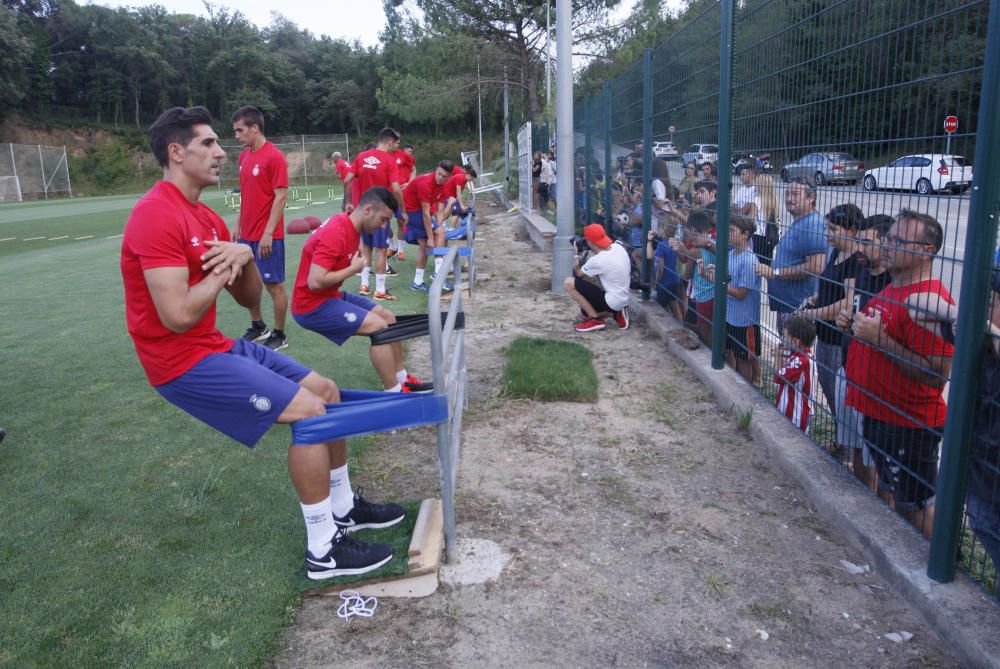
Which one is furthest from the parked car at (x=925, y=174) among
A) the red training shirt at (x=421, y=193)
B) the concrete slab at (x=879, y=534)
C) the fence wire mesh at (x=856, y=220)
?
the red training shirt at (x=421, y=193)

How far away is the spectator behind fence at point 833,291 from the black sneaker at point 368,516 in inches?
87.1

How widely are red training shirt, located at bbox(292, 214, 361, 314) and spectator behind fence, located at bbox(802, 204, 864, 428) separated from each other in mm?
2684

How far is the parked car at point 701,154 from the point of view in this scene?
5.27 meters

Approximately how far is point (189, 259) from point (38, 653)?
1.45m

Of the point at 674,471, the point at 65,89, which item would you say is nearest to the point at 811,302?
the point at 674,471

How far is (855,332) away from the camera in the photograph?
10.5 feet

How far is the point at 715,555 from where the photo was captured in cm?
314

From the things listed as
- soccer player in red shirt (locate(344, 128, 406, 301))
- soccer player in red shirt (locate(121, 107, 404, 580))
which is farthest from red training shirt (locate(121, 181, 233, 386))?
soccer player in red shirt (locate(344, 128, 406, 301))

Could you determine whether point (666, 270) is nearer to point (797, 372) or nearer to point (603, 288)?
point (603, 288)

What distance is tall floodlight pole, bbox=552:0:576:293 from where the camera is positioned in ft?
29.5

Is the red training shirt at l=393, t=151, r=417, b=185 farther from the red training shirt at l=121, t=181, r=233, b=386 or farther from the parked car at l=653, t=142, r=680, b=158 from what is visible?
the red training shirt at l=121, t=181, r=233, b=386

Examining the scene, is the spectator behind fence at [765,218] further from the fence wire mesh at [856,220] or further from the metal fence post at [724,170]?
the metal fence post at [724,170]

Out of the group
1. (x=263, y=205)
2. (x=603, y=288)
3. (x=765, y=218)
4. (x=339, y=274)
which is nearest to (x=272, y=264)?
(x=263, y=205)

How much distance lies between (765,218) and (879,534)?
207 centimetres
